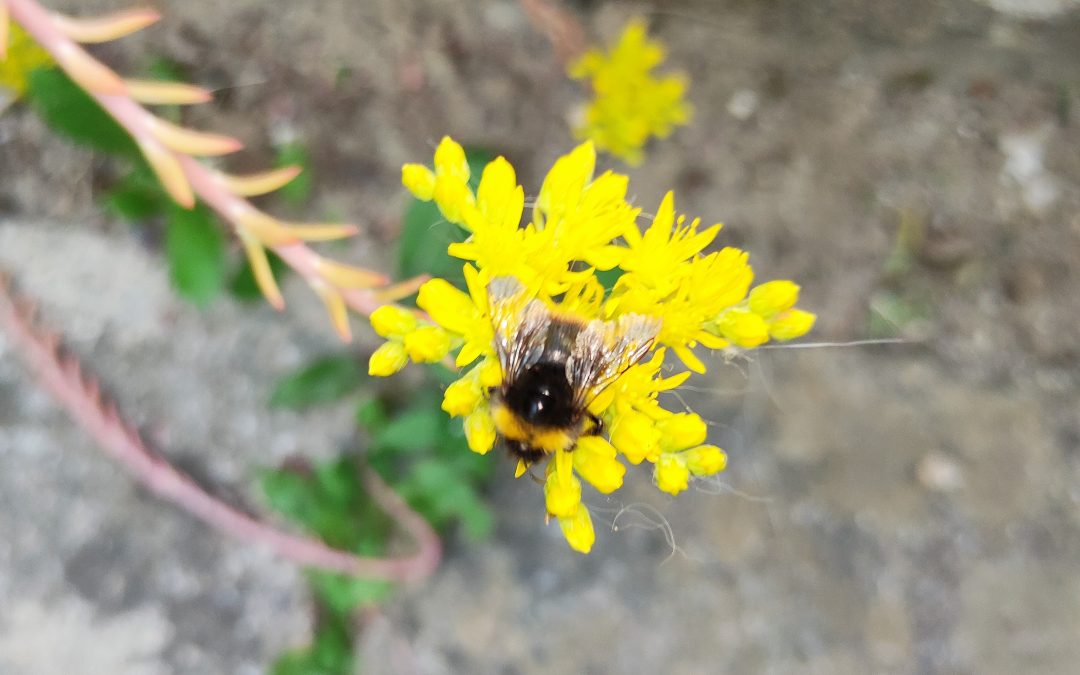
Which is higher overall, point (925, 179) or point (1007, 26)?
point (1007, 26)

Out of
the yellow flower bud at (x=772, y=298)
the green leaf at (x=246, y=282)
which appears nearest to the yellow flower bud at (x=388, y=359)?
the yellow flower bud at (x=772, y=298)

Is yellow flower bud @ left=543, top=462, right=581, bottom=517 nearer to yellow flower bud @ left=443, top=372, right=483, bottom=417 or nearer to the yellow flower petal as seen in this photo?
the yellow flower petal

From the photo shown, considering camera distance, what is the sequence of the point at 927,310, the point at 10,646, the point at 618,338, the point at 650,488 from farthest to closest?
the point at 10,646, the point at 927,310, the point at 650,488, the point at 618,338

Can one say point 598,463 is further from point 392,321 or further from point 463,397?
point 392,321

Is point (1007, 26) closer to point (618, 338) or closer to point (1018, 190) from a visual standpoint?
point (1018, 190)

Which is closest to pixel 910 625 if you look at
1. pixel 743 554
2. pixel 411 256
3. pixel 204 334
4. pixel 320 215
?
pixel 743 554
